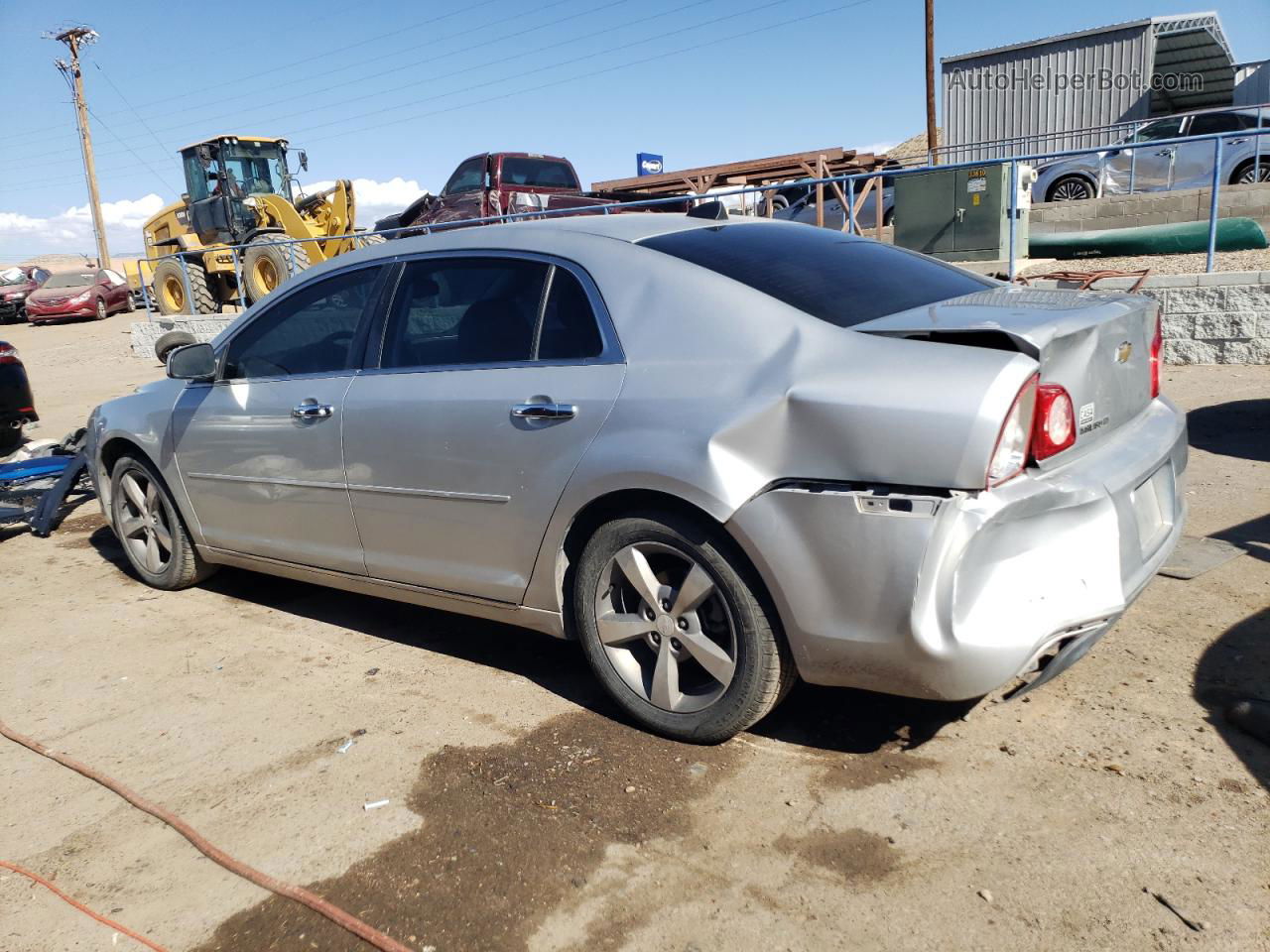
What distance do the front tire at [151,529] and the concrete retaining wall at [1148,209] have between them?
11.8 meters

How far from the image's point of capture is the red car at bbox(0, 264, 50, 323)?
32219 millimetres

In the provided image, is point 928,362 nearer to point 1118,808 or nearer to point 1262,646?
point 1118,808

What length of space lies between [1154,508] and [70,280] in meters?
32.9

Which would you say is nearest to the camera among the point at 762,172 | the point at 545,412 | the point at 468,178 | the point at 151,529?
the point at 545,412

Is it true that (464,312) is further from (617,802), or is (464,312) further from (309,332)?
(617,802)

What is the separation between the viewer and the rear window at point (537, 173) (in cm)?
1622

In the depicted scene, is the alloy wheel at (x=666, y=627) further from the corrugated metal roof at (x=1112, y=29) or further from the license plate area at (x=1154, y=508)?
the corrugated metal roof at (x=1112, y=29)

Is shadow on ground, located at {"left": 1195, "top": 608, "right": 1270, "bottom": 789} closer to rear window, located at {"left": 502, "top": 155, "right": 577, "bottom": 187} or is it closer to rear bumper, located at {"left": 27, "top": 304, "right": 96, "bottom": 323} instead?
rear window, located at {"left": 502, "top": 155, "right": 577, "bottom": 187}

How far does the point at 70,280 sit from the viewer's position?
29.9 metres

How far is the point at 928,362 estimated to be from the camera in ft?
8.57

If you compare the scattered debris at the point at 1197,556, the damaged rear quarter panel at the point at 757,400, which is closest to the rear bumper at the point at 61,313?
the damaged rear quarter panel at the point at 757,400

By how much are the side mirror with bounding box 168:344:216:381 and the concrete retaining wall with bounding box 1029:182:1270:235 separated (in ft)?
38.6

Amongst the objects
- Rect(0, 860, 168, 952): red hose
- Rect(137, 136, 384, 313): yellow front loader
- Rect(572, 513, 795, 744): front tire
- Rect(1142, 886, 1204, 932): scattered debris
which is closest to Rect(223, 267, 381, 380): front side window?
Rect(572, 513, 795, 744): front tire

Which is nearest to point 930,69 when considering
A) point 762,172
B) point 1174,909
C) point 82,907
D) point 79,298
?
point 762,172
